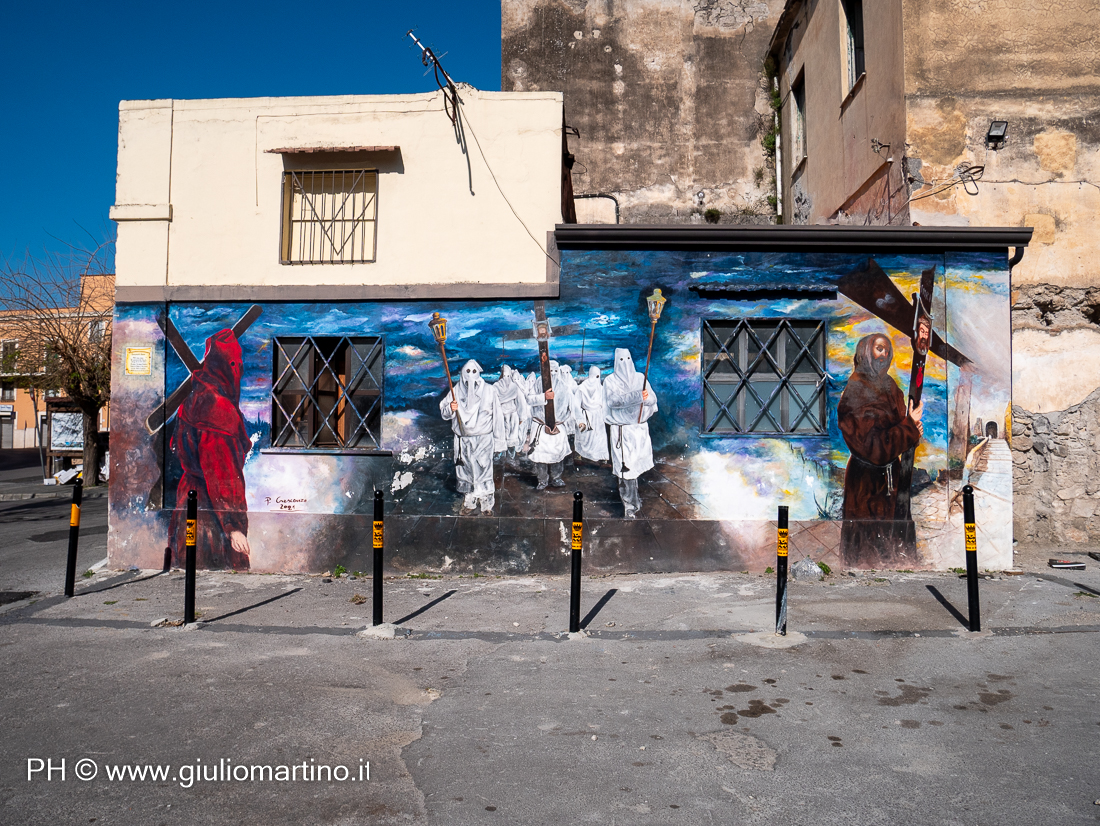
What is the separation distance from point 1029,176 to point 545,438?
7.06 metres

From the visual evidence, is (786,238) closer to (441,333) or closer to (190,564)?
(441,333)

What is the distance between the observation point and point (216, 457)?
8.98m

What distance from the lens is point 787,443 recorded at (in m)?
8.47

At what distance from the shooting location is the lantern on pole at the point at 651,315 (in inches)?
335

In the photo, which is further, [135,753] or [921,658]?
[921,658]

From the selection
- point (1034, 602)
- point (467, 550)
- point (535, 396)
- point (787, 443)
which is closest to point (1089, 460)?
point (1034, 602)

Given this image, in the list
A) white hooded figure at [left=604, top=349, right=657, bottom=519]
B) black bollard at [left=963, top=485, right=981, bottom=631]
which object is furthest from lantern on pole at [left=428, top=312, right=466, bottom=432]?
black bollard at [left=963, top=485, right=981, bottom=631]

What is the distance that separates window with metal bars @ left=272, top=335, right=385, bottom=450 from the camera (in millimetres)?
8883

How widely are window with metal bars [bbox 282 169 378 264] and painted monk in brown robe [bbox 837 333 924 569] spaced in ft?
19.5

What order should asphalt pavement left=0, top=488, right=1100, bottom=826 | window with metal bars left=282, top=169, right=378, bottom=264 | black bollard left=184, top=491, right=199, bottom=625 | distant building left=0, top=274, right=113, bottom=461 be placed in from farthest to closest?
distant building left=0, top=274, right=113, bottom=461 < window with metal bars left=282, top=169, right=378, bottom=264 < black bollard left=184, top=491, right=199, bottom=625 < asphalt pavement left=0, top=488, right=1100, bottom=826

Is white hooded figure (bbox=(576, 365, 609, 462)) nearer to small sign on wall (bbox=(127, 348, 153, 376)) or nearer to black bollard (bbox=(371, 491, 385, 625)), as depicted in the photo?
black bollard (bbox=(371, 491, 385, 625))

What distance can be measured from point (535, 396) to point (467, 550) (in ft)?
6.31

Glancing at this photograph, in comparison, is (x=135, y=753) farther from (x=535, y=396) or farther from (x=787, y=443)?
(x=787, y=443)

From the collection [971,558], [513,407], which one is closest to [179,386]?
[513,407]
